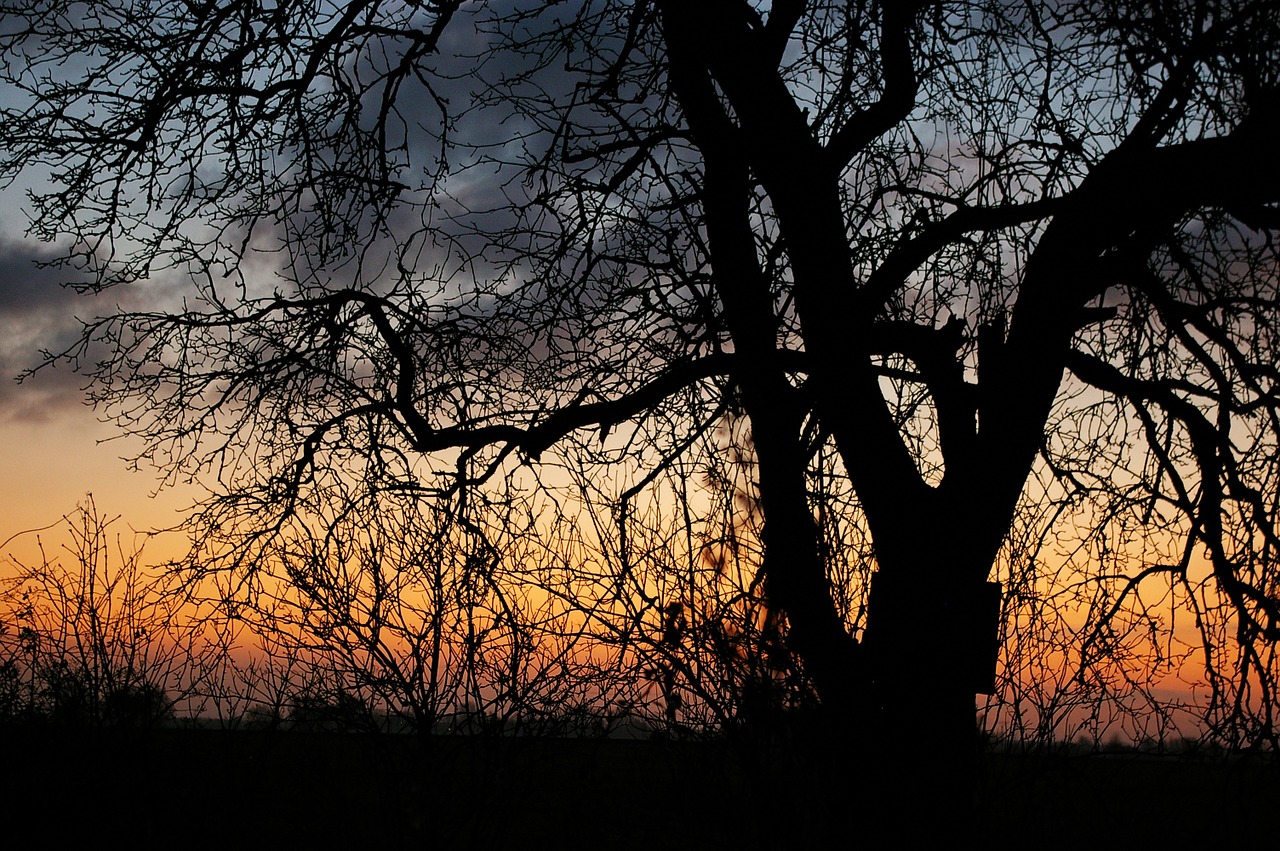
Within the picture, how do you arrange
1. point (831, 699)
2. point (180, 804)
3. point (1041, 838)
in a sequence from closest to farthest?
point (831, 699), point (1041, 838), point (180, 804)

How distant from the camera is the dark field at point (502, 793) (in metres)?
4.21

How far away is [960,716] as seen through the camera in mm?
4223

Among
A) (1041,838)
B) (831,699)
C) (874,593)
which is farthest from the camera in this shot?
(1041,838)

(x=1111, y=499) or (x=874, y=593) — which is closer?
(x=874, y=593)

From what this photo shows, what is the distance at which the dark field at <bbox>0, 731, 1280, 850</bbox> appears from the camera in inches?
166

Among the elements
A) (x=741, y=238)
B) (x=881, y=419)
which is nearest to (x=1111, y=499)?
(x=881, y=419)

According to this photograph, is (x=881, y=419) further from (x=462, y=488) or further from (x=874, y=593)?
(x=462, y=488)

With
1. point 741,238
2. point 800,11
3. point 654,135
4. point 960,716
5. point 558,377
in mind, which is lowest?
point 960,716

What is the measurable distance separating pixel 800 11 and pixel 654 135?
103cm

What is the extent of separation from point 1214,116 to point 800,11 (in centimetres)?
212

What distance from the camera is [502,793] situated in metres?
4.73

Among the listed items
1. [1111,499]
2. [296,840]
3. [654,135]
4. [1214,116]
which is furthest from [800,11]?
[296,840]

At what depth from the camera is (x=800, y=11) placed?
5.31 meters

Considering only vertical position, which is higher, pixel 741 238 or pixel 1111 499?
pixel 741 238
